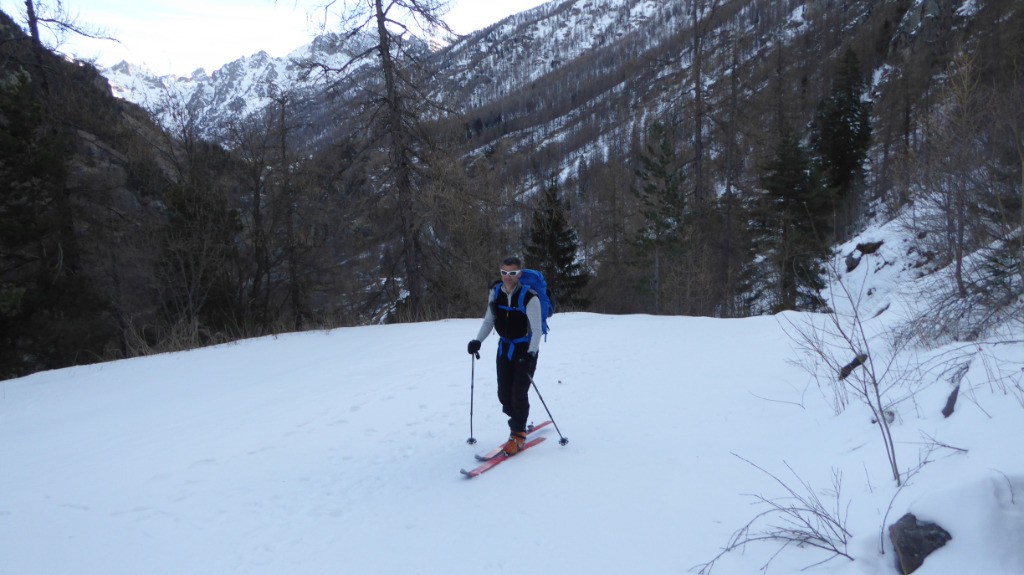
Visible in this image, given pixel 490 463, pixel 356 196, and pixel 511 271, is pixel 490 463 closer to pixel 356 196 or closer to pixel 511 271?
pixel 511 271

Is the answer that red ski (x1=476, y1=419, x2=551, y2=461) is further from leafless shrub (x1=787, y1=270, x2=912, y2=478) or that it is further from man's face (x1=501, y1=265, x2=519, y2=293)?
leafless shrub (x1=787, y1=270, x2=912, y2=478)

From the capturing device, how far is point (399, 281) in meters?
18.7

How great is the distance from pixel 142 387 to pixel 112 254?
12.1m

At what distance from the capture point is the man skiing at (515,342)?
5.10 m

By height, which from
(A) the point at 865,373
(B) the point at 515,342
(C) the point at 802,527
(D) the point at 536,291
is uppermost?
(D) the point at 536,291

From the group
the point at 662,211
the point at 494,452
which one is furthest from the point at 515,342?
the point at 662,211

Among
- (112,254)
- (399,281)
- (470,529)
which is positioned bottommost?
(470,529)

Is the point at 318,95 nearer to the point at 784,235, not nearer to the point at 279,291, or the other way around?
the point at 279,291

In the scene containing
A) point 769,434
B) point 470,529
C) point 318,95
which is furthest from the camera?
point 318,95

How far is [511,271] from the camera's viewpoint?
5.11 metres

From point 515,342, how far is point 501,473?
1.24 meters

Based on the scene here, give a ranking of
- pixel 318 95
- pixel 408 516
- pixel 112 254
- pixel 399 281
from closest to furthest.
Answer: pixel 408 516 < pixel 318 95 < pixel 112 254 < pixel 399 281

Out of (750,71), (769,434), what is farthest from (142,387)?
(750,71)

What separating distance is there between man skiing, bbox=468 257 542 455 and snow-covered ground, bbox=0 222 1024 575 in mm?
407
